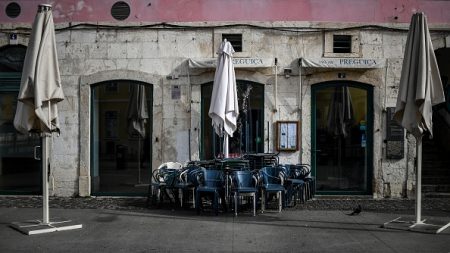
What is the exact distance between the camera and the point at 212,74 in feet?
40.8

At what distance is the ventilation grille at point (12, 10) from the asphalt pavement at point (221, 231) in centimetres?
437

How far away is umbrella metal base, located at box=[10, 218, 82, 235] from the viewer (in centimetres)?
832

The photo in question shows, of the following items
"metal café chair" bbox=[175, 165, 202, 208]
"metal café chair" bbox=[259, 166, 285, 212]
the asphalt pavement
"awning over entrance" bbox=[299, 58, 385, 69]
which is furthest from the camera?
"awning over entrance" bbox=[299, 58, 385, 69]

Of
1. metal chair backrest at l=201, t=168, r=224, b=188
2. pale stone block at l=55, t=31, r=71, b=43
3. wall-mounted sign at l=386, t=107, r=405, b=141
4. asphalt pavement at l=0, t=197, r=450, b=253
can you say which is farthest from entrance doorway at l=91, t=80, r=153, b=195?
wall-mounted sign at l=386, t=107, r=405, b=141

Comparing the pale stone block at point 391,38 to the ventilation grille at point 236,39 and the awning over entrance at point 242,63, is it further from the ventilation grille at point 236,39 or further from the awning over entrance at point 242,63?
the ventilation grille at point 236,39

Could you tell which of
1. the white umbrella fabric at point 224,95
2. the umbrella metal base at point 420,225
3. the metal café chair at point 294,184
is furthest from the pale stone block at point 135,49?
the umbrella metal base at point 420,225

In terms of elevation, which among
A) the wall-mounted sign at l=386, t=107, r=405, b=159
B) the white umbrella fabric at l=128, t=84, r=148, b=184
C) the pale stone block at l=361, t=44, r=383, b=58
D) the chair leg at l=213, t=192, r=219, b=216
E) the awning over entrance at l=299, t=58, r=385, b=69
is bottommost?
the chair leg at l=213, t=192, r=219, b=216

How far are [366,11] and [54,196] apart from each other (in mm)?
8097

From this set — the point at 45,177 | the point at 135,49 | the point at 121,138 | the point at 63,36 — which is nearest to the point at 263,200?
the point at 45,177

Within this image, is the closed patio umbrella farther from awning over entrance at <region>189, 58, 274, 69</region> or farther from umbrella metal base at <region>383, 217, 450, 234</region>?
umbrella metal base at <region>383, 217, 450, 234</region>

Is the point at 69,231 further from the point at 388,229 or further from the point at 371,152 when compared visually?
the point at 371,152

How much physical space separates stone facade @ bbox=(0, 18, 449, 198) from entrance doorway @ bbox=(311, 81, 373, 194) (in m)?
0.21

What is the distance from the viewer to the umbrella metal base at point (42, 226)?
328 inches

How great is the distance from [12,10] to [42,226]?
6.15 m
